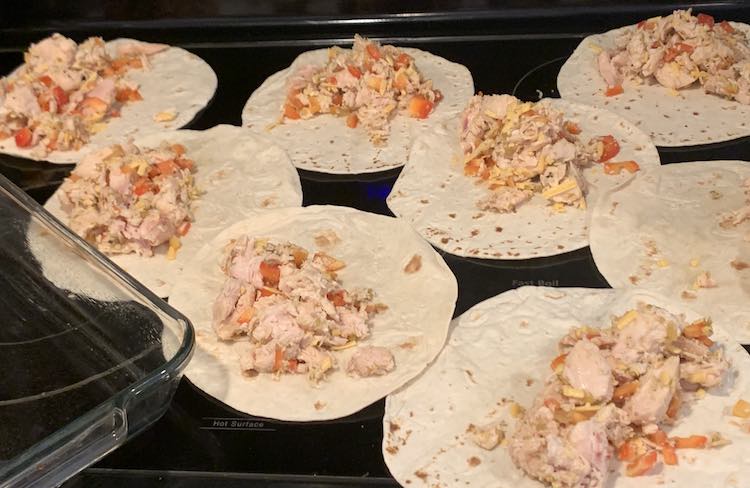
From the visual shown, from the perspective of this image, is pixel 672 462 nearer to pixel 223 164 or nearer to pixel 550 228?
pixel 550 228

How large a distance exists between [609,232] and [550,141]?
40 centimetres

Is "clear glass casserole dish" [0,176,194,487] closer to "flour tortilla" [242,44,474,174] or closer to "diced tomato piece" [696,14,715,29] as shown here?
"flour tortilla" [242,44,474,174]

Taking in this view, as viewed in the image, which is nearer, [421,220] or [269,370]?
[269,370]

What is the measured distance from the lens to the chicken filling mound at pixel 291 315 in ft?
8.01

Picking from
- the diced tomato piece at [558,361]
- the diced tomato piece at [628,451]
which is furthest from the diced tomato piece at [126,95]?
the diced tomato piece at [628,451]

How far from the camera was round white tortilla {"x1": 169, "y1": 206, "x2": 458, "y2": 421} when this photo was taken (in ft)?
7.91

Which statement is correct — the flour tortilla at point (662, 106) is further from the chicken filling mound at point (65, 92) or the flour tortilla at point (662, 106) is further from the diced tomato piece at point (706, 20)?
the chicken filling mound at point (65, 92)

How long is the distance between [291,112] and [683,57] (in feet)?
5.27

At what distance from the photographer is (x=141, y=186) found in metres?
3.04

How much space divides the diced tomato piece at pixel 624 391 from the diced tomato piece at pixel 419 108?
160 centimetres

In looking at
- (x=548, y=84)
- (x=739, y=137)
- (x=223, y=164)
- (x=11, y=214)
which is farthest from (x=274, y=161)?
(x=739, y=137)

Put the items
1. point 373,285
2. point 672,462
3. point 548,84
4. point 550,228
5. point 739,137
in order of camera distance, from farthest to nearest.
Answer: point 548,84 → point 739,137 → point 550,228 → point 373,285 → point 672,462

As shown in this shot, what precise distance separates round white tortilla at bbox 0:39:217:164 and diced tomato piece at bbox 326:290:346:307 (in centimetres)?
139

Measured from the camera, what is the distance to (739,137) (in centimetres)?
322
